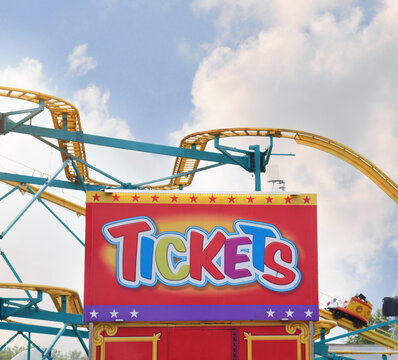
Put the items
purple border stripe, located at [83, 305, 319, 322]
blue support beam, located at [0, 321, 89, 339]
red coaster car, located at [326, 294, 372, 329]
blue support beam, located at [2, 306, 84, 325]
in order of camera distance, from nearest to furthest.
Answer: purple border stripe, located at [83, 305, 319, 322]
blue support beam, located at [2, 306, 84, 325]
blue support beam, located at [0, 321, 89, 339]
red coaster car, located at [326, 294, 372, 329]

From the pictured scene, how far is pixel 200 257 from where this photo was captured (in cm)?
1409

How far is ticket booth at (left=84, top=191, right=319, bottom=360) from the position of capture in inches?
546

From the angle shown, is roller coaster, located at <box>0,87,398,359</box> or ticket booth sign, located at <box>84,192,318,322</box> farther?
roller coaster, located at <box>0,87,398,359</box>

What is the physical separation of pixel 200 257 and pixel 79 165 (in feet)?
54.3

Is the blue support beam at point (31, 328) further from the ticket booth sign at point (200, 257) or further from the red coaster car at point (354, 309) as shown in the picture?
the red coaster car at point (354, 309)

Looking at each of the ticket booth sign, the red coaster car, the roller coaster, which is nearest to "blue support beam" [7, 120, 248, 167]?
the roller coaster

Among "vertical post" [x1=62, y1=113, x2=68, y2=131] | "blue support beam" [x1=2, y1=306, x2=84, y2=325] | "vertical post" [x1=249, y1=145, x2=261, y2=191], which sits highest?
"vertical post" [x1=62, y1=113, x2=68, y2=131]

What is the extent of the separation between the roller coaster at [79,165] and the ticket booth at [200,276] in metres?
8.01

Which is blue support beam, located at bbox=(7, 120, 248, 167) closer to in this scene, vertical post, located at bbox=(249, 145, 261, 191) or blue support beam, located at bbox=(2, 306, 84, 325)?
vertical post, located at bbox=(249, 145, 261, 191)

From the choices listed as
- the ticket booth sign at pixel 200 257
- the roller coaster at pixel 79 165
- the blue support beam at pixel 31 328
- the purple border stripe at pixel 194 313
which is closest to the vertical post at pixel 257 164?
the roller coaster at pixel 79 165

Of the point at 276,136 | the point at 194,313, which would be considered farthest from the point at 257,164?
the point at 194,313

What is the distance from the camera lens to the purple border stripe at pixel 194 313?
13.8 meters

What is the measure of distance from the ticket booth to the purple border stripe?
0.8 inches

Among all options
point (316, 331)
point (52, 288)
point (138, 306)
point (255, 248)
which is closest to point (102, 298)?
point (138, 306)
